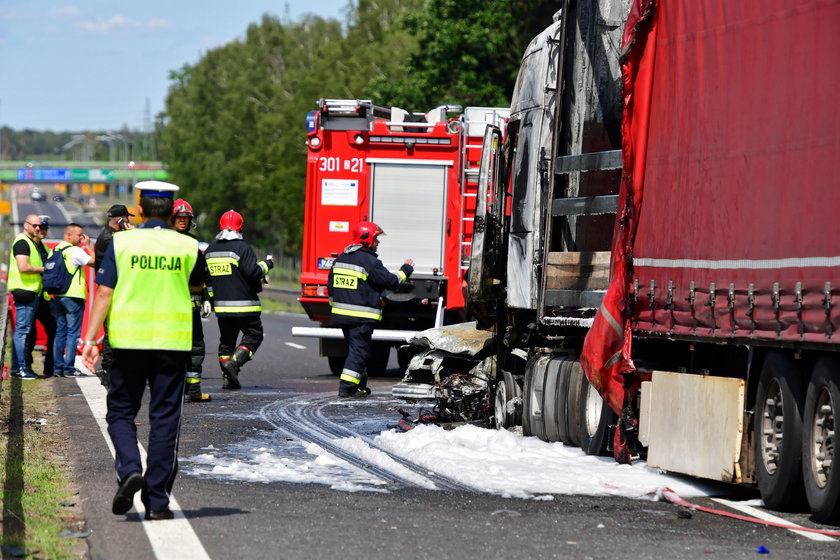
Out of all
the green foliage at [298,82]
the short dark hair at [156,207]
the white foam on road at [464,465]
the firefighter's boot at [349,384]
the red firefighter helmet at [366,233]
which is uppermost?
the green foliage at [298,82]

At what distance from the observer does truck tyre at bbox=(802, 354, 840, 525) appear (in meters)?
7.32

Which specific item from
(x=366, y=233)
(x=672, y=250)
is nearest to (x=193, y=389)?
(x=366, y=233)

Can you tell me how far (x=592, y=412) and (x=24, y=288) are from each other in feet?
30.4

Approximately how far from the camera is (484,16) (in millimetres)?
44281

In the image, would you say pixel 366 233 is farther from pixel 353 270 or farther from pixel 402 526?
pixel 402 526

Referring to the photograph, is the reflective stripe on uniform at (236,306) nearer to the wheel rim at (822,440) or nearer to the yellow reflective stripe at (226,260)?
the yellow reflective stripe at (226,260)

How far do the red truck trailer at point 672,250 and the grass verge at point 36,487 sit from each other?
11.3ft

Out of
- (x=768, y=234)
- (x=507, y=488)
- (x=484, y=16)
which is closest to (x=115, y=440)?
(x=507, y=488)

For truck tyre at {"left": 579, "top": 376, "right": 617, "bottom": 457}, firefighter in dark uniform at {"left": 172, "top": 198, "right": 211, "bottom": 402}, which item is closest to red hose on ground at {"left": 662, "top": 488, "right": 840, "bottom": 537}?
truck tyre at {"left": 579, "top": 376, "right": 617, "bottom": 457}

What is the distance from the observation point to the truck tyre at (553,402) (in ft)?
36.7

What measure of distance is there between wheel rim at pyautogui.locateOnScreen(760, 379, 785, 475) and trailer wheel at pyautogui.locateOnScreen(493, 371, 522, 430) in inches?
159

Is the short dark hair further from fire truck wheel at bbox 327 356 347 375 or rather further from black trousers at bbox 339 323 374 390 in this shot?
fire truck wheel at bbox 327 356 347 375

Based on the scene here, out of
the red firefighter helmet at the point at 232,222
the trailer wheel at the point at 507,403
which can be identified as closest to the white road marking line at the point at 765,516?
the trailer wheel at the point at 507,403

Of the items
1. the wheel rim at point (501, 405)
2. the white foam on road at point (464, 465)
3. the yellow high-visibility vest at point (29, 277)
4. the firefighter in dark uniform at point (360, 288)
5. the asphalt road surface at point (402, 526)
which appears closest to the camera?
the asphalt road surface at point (402, 526)
